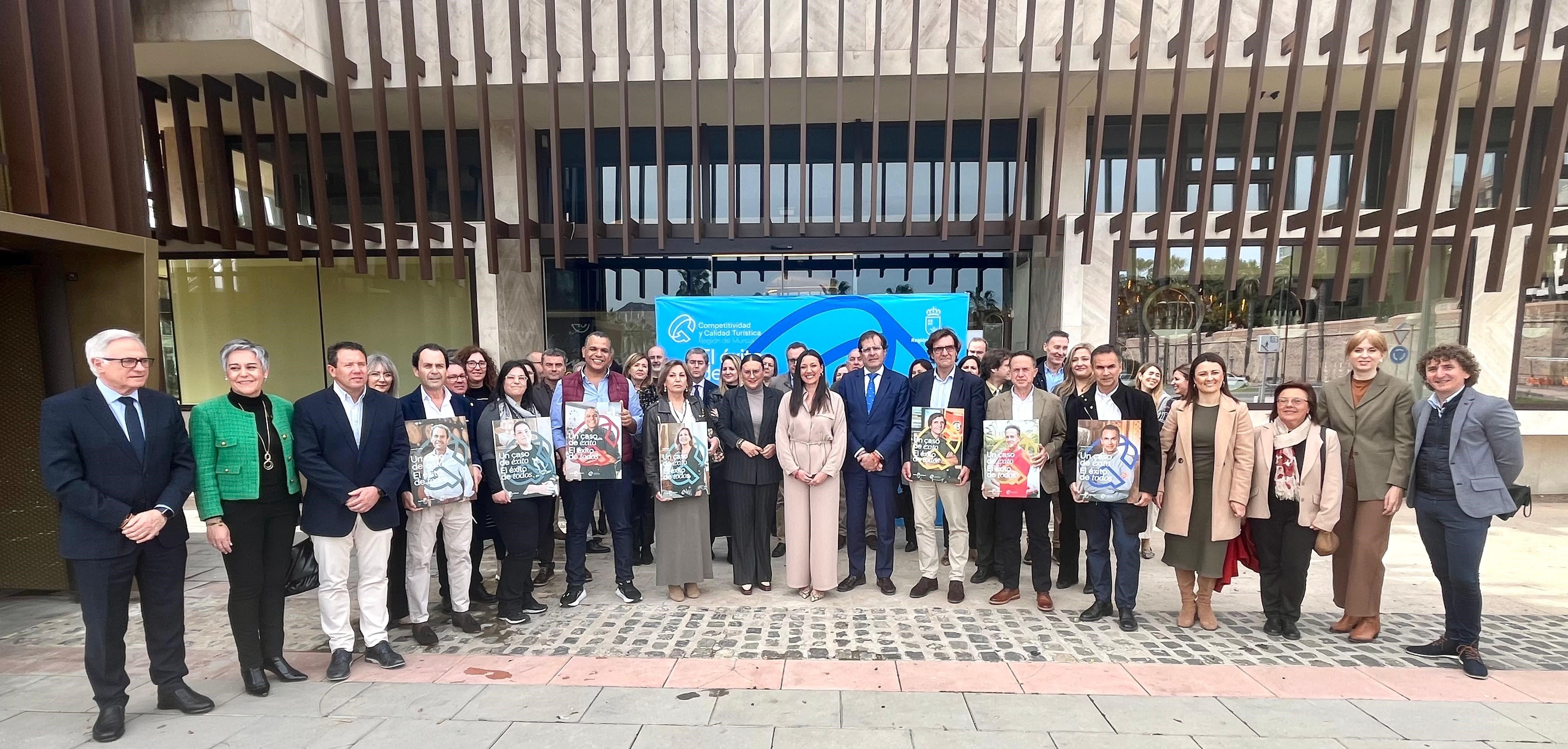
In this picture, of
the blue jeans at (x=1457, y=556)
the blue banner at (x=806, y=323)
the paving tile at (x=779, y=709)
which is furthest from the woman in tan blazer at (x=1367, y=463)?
the blue banner at (x=806, y=323)

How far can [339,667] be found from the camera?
11.6 ft

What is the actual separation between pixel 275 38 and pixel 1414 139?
13503 mm

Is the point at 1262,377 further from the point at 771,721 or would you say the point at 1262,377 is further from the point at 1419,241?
the point at 771,721

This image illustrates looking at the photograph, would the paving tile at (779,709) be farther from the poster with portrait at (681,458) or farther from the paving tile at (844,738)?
the poster with portrait at (681,458)

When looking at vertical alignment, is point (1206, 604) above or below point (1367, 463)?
below

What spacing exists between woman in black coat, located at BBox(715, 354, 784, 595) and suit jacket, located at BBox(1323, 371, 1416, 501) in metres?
3.70

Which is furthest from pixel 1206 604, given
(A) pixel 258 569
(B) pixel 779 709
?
(A) pixel 258 569

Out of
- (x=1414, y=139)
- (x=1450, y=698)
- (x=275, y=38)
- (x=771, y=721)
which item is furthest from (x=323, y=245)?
(x=1414, y=139)

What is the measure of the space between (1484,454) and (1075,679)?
266 cm

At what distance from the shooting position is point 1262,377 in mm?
8305

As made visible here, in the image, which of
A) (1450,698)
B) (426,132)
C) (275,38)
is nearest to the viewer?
(1450,698)

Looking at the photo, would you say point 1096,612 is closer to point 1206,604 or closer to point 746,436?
point 1206,604

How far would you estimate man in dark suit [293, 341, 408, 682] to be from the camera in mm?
3377

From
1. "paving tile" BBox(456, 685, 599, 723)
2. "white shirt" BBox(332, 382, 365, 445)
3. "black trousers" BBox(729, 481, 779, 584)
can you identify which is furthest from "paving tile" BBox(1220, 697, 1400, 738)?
"white shirt" BBox(332, 382, 365, 445)
